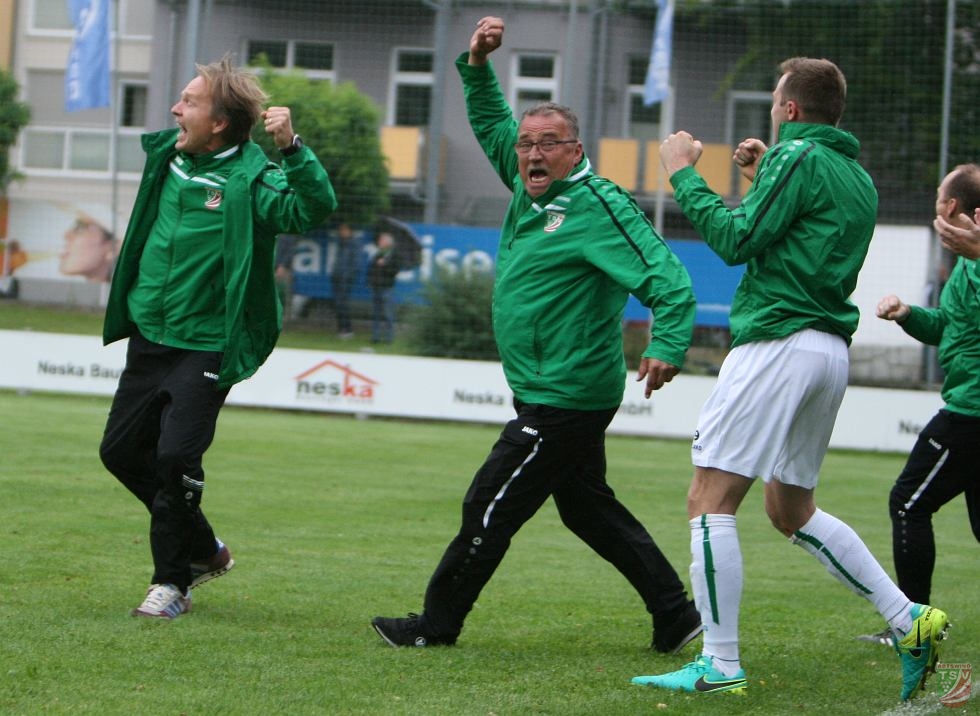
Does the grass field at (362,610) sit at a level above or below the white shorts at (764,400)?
below

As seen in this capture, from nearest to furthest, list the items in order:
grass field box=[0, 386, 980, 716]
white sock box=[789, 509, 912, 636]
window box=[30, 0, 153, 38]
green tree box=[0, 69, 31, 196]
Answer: grass field box=[0, 386, 980, 716] → white sock box=[789, 509, 912, 636] → window box=[30, 0, 153, 38] → green tree box=[0, 69, 31, 196]

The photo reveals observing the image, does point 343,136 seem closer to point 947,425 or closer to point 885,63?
point 885,63

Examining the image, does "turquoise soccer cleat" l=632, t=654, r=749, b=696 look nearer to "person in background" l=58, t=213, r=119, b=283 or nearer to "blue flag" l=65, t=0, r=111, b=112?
"blue flag" l=65, t=0, r=111, b=112

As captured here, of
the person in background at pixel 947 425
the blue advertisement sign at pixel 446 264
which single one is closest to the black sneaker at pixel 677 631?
the person in background at pixel 947 425

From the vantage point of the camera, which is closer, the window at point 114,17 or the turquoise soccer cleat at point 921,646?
the turquoise soccer cleat at point 921,646

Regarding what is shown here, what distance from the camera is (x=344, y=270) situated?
67.1 feet

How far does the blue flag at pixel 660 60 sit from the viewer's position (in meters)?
21.3

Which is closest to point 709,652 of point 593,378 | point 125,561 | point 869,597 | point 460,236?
point 869,597

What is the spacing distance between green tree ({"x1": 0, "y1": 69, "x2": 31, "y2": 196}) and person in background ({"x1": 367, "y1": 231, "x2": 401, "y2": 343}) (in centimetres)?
1031

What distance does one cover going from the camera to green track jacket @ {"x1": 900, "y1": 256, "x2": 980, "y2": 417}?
6.05m

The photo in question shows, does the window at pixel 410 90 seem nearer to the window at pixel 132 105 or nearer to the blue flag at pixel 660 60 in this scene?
the blue flag at pixel 660 60

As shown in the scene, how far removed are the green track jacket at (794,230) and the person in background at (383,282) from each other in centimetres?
1418

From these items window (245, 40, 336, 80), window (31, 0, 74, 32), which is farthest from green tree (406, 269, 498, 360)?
window (31, 0, 74, 32)

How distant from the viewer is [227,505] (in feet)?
30.8
